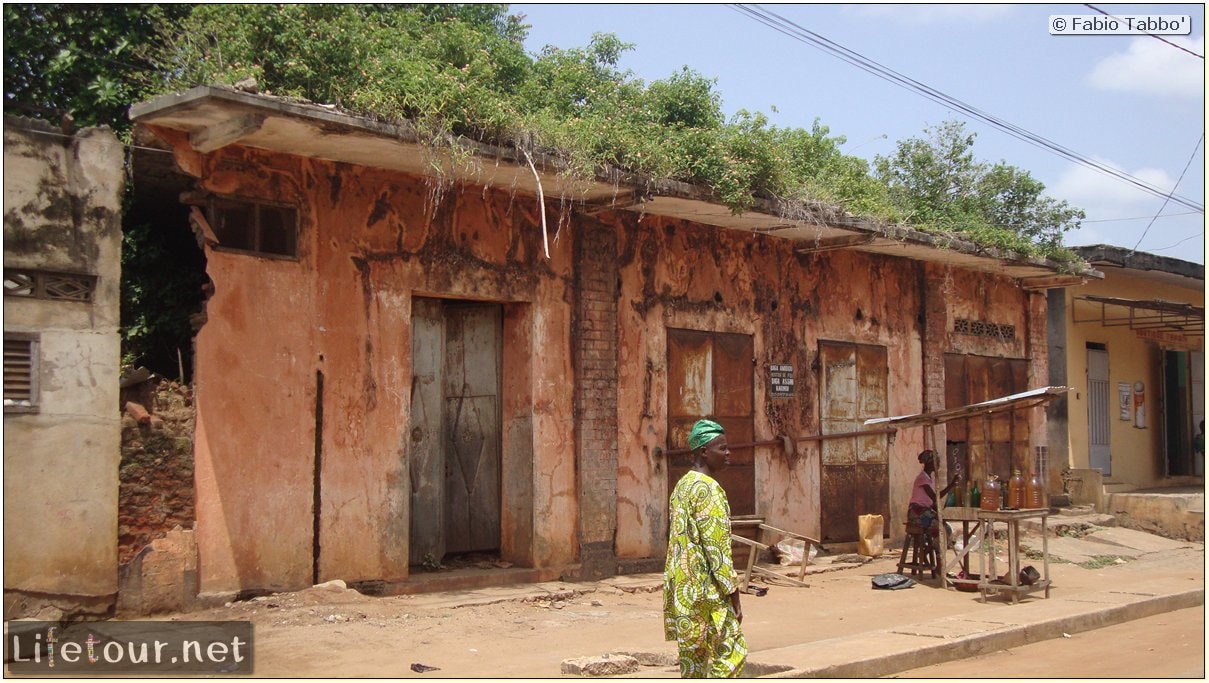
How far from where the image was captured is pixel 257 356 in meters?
8.32

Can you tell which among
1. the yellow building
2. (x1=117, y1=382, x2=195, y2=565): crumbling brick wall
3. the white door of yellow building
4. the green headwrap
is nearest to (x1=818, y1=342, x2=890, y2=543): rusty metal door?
the yellow building

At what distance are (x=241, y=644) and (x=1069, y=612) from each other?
6.59m

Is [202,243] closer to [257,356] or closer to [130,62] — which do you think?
[257,356]

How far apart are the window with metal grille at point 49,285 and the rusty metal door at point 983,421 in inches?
432

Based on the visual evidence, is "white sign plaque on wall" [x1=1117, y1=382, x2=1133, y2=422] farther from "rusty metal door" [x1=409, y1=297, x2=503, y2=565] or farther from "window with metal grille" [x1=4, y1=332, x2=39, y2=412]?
"window with metal grille" [x1=4, y1=332, x2=39, y2=412]

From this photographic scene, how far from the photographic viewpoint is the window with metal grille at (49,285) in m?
7.20

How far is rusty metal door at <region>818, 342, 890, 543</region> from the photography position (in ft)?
42.9

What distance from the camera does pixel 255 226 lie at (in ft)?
27.5

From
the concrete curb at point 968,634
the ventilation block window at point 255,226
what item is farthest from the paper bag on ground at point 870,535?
the ventilation block window at point 255,226

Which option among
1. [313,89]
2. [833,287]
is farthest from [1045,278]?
[313,89]

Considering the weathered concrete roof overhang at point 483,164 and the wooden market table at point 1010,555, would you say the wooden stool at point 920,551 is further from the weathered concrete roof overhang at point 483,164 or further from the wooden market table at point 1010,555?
the weathered concrete roof overhang at point 483,164

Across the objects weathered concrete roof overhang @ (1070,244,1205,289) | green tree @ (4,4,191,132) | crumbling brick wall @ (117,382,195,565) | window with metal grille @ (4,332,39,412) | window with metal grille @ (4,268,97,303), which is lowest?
crumbling brick wall @ (117,382,195,565)

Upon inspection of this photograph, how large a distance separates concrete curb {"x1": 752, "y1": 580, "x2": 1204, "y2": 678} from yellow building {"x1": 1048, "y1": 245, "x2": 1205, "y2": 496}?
294 inches

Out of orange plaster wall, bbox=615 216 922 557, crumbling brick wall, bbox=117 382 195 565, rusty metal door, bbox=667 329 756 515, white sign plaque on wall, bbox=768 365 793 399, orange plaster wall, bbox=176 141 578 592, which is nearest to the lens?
crumbling brick wall, bbox=117 382 195 565
